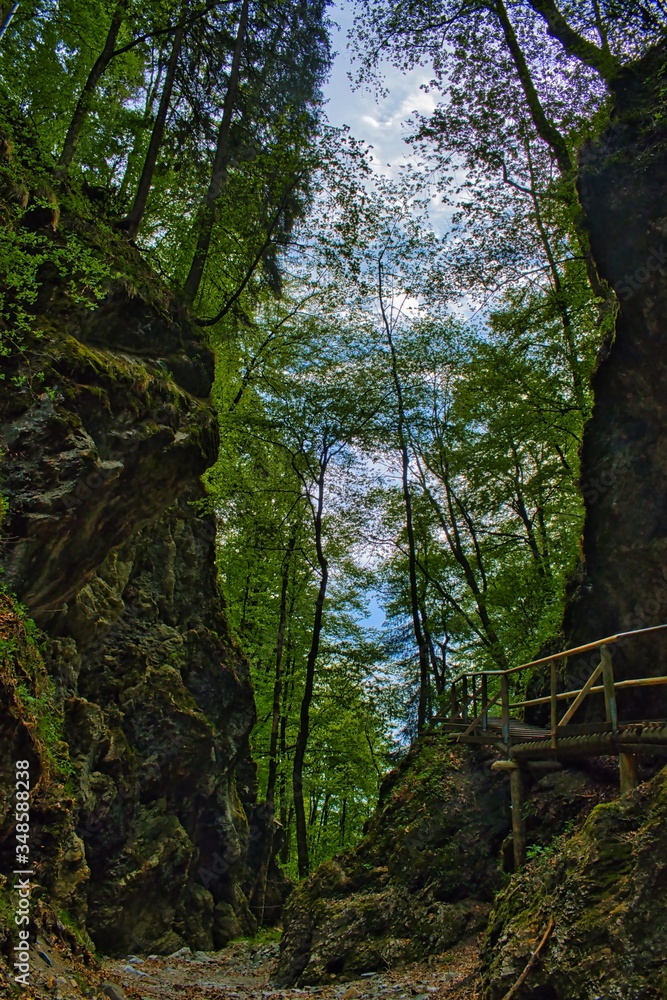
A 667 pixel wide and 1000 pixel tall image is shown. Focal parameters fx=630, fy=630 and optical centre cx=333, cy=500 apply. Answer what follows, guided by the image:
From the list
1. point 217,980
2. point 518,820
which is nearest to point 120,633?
point 217,980

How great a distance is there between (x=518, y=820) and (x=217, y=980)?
5.74 metres

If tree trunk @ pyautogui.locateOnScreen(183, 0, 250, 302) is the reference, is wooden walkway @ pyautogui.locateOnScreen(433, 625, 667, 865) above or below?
below

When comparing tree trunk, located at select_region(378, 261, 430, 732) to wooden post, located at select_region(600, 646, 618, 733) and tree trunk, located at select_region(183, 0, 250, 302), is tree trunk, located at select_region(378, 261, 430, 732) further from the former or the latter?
wooden post, located at select_region(600, 646, 618, 733)

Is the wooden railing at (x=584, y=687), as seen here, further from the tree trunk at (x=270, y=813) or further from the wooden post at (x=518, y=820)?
the tree trunk at (x=270, y=813)

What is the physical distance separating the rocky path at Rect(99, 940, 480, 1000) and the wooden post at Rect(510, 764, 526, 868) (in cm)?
142

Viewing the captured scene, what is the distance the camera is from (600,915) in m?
4.88

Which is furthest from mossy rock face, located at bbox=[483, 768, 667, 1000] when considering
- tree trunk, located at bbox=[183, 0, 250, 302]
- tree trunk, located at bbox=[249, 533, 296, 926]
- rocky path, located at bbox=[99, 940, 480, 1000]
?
tree trunk, located at bbox=[183, 0, 250, 302]

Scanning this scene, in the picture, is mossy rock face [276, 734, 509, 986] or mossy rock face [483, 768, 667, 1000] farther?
mossy rock face [276, 734, 509, 986]

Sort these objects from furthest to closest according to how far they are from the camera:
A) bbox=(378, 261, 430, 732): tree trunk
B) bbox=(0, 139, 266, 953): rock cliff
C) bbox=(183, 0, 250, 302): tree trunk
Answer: bbox=(378, 261, 430, 732): tree trunk
bbox=(183, 0, 250, 302): tree trunk
bbox=(0, 139, 266, 953): rock cliff

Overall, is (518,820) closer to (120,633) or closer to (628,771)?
(628,771)

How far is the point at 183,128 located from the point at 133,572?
11.9 metres

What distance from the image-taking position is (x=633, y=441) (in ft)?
35.0

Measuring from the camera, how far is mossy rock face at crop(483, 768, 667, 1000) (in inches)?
176

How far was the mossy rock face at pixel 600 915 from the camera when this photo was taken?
4.48 meters
